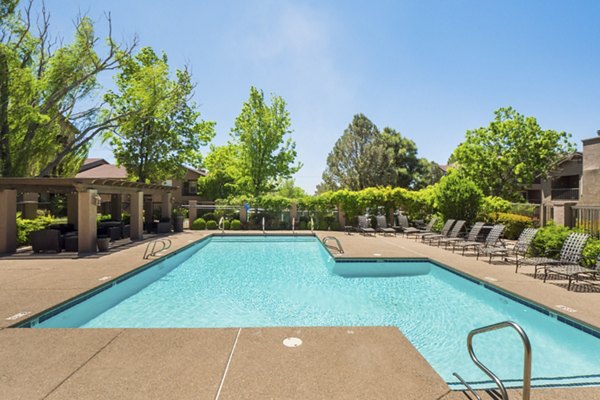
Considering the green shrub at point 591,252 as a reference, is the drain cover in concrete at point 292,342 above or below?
below

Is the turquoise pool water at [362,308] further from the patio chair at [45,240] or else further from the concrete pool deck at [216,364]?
the patio chair at [45,240]

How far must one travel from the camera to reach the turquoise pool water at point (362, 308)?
4773 mm

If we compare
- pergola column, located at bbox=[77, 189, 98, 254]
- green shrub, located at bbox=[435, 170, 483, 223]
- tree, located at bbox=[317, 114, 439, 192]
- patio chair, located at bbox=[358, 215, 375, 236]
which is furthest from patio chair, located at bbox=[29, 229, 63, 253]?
tree, located at bbox=[317, 114, 439, 192]

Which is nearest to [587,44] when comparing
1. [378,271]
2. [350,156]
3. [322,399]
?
[378,271]

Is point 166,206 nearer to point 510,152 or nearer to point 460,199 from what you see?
point 460,199

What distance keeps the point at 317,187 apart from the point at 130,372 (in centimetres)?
4795

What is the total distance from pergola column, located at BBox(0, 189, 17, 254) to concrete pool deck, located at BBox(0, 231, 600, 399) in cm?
799

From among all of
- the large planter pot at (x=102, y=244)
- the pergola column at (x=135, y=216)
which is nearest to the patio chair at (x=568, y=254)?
the large planter pot at (x=102, y=244)

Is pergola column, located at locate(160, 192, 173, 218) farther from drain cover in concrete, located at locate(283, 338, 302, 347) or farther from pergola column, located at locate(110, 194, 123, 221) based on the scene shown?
drain cover in concrete, located at locate(283, 338, 302, 347)

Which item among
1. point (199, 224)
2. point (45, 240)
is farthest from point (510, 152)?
point (45, 240)

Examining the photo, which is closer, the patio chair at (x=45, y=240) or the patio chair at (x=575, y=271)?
the patio chair at (x=575, y=271)

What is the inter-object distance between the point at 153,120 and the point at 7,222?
13569 millimetres

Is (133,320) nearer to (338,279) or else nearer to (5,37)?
(338,279)

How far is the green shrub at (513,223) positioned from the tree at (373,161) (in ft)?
73.0
